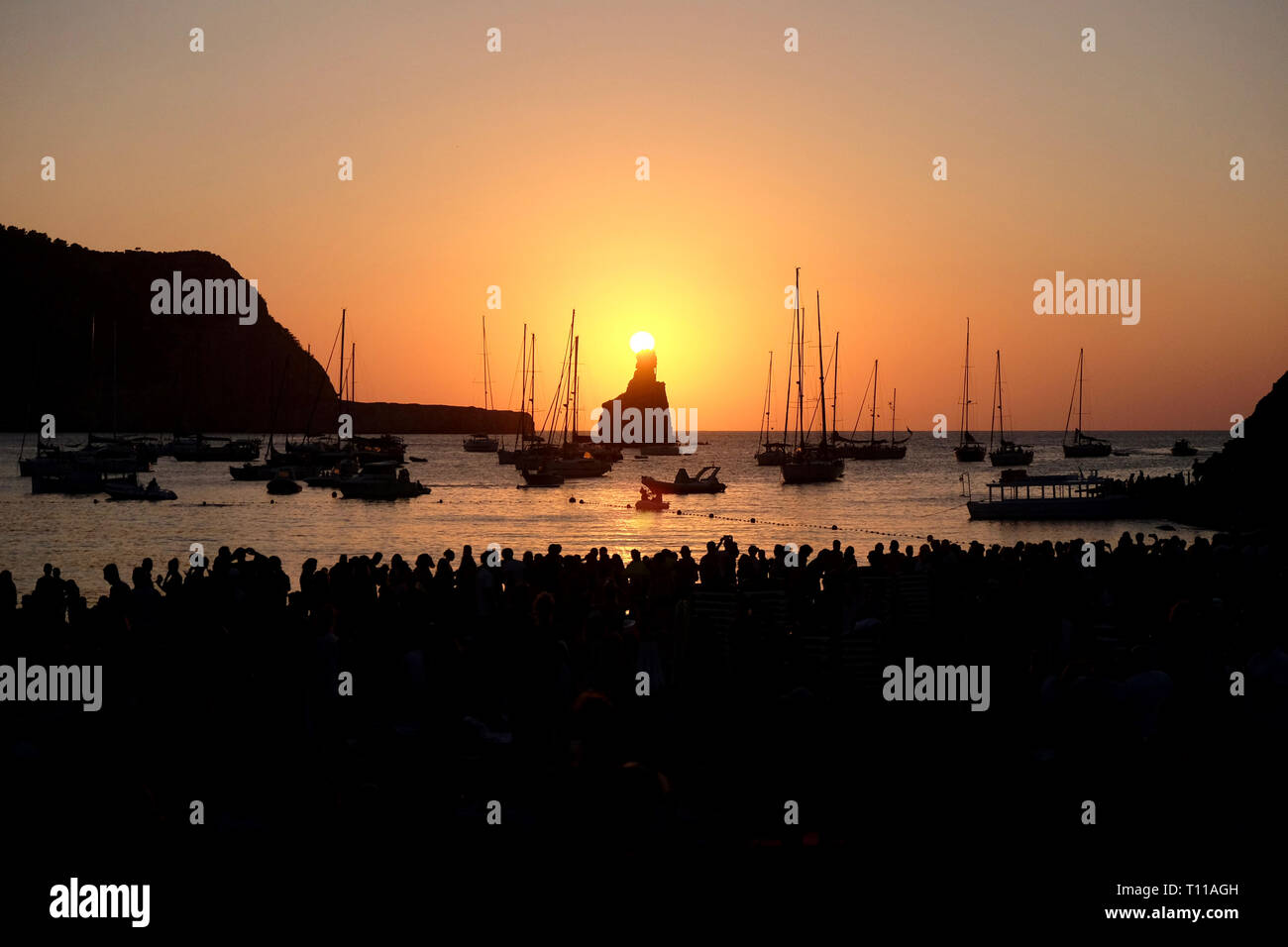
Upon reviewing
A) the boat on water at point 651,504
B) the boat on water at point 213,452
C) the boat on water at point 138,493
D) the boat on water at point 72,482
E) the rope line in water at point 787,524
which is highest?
the boat on water at point 213,452

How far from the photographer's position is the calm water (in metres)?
50.9

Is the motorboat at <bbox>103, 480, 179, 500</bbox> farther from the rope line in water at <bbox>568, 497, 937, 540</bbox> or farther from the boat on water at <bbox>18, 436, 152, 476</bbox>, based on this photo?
the rope line in water at <bbox>568, 497, 937, 540</bbox>

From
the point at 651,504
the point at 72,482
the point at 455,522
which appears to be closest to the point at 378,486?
the point at 455,522

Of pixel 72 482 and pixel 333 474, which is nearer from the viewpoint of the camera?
pixel 72 482

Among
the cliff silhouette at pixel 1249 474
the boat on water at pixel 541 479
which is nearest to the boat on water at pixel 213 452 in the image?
the boat on water at pixel 541 479

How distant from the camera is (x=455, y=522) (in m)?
67.3

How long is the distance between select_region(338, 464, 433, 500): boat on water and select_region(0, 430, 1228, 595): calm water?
96 centimetres

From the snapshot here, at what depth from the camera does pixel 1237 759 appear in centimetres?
984

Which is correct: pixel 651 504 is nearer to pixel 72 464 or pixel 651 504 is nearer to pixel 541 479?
pixel 541 479

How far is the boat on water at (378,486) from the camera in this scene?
80.2 meters

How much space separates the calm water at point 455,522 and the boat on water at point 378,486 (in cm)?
96

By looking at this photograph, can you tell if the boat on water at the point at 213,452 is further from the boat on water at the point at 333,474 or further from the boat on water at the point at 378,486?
the boat on water at the point at 378,486

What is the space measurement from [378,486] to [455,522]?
52.3ft
